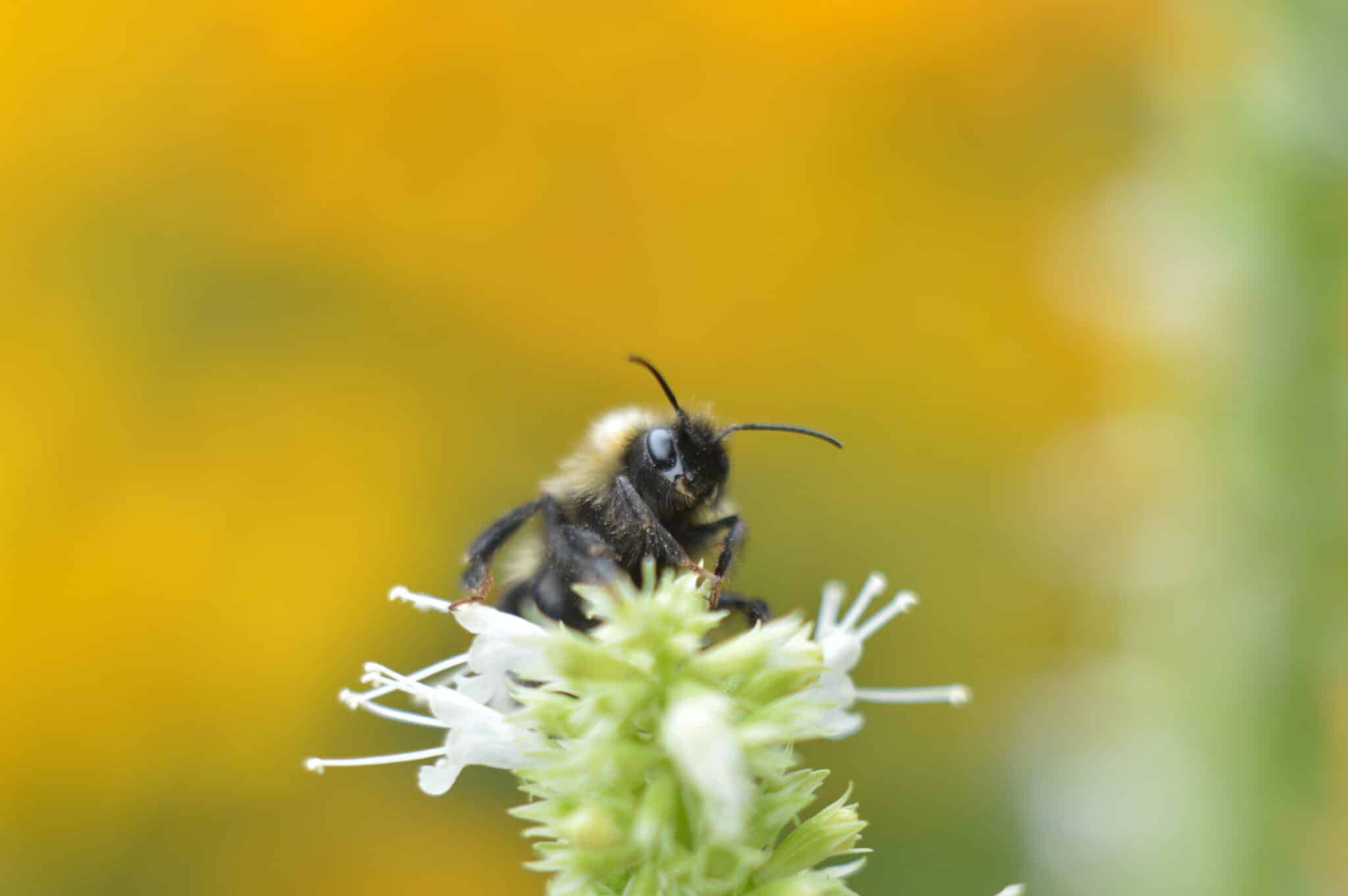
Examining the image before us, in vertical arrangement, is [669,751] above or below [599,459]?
below

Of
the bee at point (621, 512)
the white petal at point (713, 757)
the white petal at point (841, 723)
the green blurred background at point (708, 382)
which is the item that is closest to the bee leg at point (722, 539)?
the bee at point (621, 512)

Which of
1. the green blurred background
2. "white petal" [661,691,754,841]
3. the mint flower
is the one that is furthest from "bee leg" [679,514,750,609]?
the green blurred background

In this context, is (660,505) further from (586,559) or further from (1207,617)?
(1207,617)

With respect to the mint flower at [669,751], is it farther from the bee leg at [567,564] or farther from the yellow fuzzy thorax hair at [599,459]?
the yellow fuzzy thorax hair at [599,459]

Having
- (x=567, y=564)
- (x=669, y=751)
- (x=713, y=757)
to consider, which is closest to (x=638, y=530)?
(x=567, y=564)

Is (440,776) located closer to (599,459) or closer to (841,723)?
(841,723)

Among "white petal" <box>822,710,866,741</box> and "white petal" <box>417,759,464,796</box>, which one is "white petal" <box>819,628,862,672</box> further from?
"white petal" <box>417,759,464,796</box>
